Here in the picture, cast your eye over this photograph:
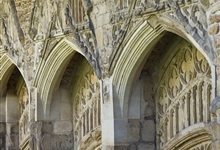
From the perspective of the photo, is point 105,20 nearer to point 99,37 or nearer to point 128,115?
point 99,37

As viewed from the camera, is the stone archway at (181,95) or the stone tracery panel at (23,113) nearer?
the stone archway at (181,95)

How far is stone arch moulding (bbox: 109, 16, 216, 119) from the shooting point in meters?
7.66

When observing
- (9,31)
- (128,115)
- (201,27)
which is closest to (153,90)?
(128,115)

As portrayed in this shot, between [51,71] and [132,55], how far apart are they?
1.97 m

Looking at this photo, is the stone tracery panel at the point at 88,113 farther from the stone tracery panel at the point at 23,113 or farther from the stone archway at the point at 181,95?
the stone tracery panel at the point at 23,113

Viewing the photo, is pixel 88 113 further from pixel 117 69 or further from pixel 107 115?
pixel 117 69

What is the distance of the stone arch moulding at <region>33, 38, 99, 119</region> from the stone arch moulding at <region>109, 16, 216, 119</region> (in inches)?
44.0

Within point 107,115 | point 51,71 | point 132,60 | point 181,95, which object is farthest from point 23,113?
point 181,95

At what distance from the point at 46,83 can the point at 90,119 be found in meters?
0.81

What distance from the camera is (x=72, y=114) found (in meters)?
10.1

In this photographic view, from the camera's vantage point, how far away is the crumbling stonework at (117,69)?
24.2ft

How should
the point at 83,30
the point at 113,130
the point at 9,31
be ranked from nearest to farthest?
the point at 113,130 → the point at 83,30 → the point at 9,31

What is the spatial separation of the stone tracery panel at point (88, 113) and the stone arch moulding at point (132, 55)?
1.18 m

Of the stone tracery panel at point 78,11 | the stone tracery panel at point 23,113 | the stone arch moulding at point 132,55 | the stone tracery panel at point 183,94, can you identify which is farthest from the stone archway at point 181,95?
the stone tracery panel at point 23,113
